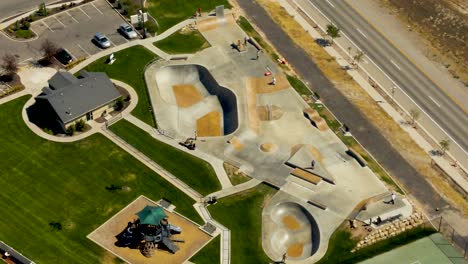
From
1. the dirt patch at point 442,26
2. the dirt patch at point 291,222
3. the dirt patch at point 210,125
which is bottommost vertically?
the dirt patch at point 210,125

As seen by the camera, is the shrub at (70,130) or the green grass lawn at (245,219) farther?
the shrub at (70,130)

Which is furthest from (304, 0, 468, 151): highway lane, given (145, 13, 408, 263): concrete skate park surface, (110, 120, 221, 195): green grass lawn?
(110, 120, 221, 195): green grass lawn

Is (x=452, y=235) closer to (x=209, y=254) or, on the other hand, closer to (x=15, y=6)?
(x=209, y=254)

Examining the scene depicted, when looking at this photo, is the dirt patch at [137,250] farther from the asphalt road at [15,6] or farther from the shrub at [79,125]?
the asphalt road at [15,6]

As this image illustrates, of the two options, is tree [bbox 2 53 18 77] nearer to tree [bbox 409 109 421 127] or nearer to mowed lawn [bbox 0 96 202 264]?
mowed lawn [bbox 0 96 202 264]

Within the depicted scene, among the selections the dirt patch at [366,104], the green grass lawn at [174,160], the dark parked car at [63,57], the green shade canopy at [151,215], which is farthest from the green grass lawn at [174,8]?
the green shade canopy at [151,215]

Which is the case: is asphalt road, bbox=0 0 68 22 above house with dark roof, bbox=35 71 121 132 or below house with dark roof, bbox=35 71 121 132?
below
